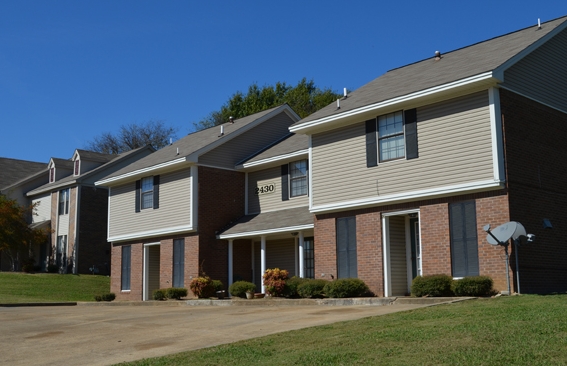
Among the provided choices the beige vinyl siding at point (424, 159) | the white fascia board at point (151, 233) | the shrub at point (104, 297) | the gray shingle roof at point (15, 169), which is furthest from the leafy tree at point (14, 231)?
the beige vinyl siding at point (424, 159)

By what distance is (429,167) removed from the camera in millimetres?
19000

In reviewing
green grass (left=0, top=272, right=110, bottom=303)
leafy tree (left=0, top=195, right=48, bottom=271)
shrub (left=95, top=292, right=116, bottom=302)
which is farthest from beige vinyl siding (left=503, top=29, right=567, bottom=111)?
leafy tree (left=0, top=195, right=48, bottom=271)

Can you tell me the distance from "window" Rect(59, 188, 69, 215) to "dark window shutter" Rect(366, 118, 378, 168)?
2852 centimetres

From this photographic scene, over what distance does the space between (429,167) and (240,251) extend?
37.7ft

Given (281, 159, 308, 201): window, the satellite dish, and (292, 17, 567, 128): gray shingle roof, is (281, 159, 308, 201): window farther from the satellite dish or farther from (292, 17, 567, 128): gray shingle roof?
the satellite dish

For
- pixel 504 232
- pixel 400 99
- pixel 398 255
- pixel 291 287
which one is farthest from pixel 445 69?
pixel 291 287

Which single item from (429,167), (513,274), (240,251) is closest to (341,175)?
(429,167)

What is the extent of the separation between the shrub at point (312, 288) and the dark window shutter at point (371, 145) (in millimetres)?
3923

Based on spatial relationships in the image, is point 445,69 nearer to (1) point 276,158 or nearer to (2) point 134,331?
(1) point 276,158

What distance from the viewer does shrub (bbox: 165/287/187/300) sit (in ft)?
87.4

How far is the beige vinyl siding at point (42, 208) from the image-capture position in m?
46.1

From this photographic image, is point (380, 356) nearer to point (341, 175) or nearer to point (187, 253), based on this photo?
point (341, 175)

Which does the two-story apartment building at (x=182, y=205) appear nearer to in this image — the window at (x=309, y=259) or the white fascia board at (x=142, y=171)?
the white fascia board at (x=142, y=171)

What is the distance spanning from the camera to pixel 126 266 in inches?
1262
